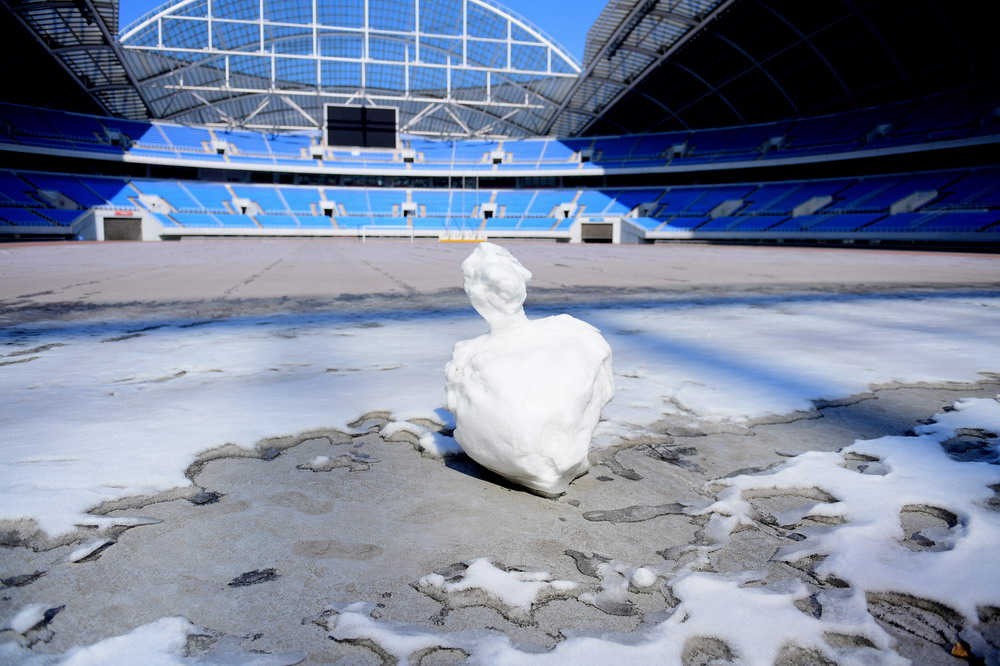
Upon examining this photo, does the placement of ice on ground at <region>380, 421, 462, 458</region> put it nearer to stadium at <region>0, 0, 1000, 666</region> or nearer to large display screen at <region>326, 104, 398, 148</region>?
stadium at <region>0, 0, 1000, 666</region>

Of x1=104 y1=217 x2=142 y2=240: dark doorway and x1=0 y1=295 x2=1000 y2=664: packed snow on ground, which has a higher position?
x1=104 y1=217 x2=142 y2=240: dark doorway

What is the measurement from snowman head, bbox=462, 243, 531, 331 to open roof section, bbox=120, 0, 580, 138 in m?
37.5

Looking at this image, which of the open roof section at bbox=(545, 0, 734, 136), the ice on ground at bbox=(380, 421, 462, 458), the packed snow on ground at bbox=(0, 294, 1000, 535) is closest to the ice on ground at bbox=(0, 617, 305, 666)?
the packed snow on ground at bbox=(0, 294, 1000, 535)

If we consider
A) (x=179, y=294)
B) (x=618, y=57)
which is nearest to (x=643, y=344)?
(x=179, y=294)

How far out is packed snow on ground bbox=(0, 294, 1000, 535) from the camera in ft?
7.19

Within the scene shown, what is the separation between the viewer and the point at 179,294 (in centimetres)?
784

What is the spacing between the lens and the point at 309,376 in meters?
3.56

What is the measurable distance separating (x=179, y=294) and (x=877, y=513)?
8045mm

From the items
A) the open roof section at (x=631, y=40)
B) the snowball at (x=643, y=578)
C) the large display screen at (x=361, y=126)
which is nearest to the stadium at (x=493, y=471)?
the snowball at (x=643, y=578)

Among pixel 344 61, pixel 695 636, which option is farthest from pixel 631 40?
pixel 695 636

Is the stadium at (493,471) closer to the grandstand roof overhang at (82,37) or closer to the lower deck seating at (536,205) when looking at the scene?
the grandstand roof overhang at (82,37)

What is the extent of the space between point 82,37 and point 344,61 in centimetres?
1332

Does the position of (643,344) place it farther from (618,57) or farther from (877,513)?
(618,57)

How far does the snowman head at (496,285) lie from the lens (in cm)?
219
